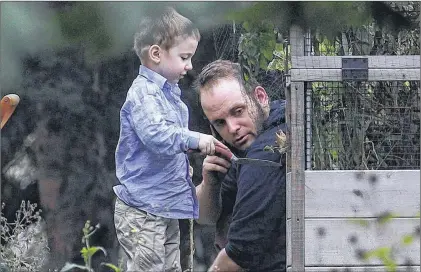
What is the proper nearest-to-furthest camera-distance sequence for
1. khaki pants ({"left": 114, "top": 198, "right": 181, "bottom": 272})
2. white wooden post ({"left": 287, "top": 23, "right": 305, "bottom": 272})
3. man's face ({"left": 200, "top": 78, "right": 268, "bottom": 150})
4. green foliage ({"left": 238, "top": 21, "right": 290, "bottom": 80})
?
white wooden post ({"left": 287, "top": 23, "right": 305, "bottom": 272}), green foliage ({"left": 238, "top": 21, "right": 290, "bottom": 80}), khaki pants ({"left": 114, "top": 198, "right": 181, "bottom": 272}), man's face ({"left": 200, "top": 78, "right": 268, "bottom": 150})

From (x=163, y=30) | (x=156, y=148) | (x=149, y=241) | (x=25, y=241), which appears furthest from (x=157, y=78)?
(x=25, y=241)

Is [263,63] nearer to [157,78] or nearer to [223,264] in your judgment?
[157,78]

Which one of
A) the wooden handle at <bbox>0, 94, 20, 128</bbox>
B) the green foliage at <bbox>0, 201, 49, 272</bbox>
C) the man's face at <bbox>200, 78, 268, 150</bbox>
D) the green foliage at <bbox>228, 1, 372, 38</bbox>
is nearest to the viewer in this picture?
the green foliage at <bbox>228, 1, 372, 38</bbox>

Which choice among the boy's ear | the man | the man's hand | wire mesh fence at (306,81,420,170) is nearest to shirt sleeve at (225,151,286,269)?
the man

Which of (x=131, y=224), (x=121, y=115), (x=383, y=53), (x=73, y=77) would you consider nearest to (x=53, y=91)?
(x=73, y=77)

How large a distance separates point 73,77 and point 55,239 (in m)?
0.80

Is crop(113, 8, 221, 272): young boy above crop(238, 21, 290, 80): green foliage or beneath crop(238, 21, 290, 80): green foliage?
beneath

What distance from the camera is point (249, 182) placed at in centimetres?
468

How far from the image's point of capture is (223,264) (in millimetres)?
4820

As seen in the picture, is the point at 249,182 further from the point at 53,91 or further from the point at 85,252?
the point at 85,252

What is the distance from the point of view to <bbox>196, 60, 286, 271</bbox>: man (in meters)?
4.61

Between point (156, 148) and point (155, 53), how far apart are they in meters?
0.40

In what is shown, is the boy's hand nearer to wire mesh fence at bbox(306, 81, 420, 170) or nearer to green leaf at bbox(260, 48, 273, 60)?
green leaf at bbox(260, 48, 273, 60)

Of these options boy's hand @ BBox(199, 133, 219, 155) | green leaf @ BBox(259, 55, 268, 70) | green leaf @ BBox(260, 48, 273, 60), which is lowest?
boy's hand @ BBox(199, 133, 219, 155)
